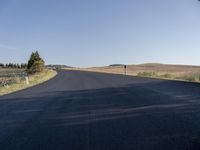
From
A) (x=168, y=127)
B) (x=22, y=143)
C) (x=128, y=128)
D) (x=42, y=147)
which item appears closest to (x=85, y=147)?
(x=42, y=147)

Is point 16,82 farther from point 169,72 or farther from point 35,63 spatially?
point 169,72

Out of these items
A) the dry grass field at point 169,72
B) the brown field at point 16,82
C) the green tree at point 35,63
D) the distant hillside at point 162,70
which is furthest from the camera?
the green tree at point 35,63

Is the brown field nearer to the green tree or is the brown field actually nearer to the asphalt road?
the asphalt road


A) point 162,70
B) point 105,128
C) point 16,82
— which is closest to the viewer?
point 105,128

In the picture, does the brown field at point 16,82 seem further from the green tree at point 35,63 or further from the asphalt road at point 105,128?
the green tree at point 35,63

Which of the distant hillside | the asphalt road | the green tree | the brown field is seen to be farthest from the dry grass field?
the asphalt road

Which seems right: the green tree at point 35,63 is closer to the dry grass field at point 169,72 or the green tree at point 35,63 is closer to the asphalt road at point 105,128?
the dry grass field at point 169,72

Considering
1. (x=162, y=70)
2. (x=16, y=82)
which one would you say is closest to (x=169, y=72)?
(x=162, y=70)

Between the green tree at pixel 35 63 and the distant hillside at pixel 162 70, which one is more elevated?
the green tree at pixel 35 63

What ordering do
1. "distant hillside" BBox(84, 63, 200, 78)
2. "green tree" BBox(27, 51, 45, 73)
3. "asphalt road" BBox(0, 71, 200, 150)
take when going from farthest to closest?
"green tree" BBox(27, 51, 45, 73) → "distant hillside" BBox(84, 63, 200, 78) → "asphalt road" BBox(0, 71, 200, 150)

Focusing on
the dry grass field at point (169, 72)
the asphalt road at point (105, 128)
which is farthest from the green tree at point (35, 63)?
the asphalt road at point (105, 128)

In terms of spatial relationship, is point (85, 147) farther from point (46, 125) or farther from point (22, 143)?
point (46, 125)

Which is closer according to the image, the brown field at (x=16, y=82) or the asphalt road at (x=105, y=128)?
the asphalt road at (x=105, y=128)

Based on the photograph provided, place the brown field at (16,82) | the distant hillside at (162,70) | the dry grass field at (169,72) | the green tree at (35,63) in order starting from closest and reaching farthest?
1. the brown field at (16,82)
2. the dry grass field at (169,72)
3. the distant hillside at (162,70)
4. the green tree at (35,63)
